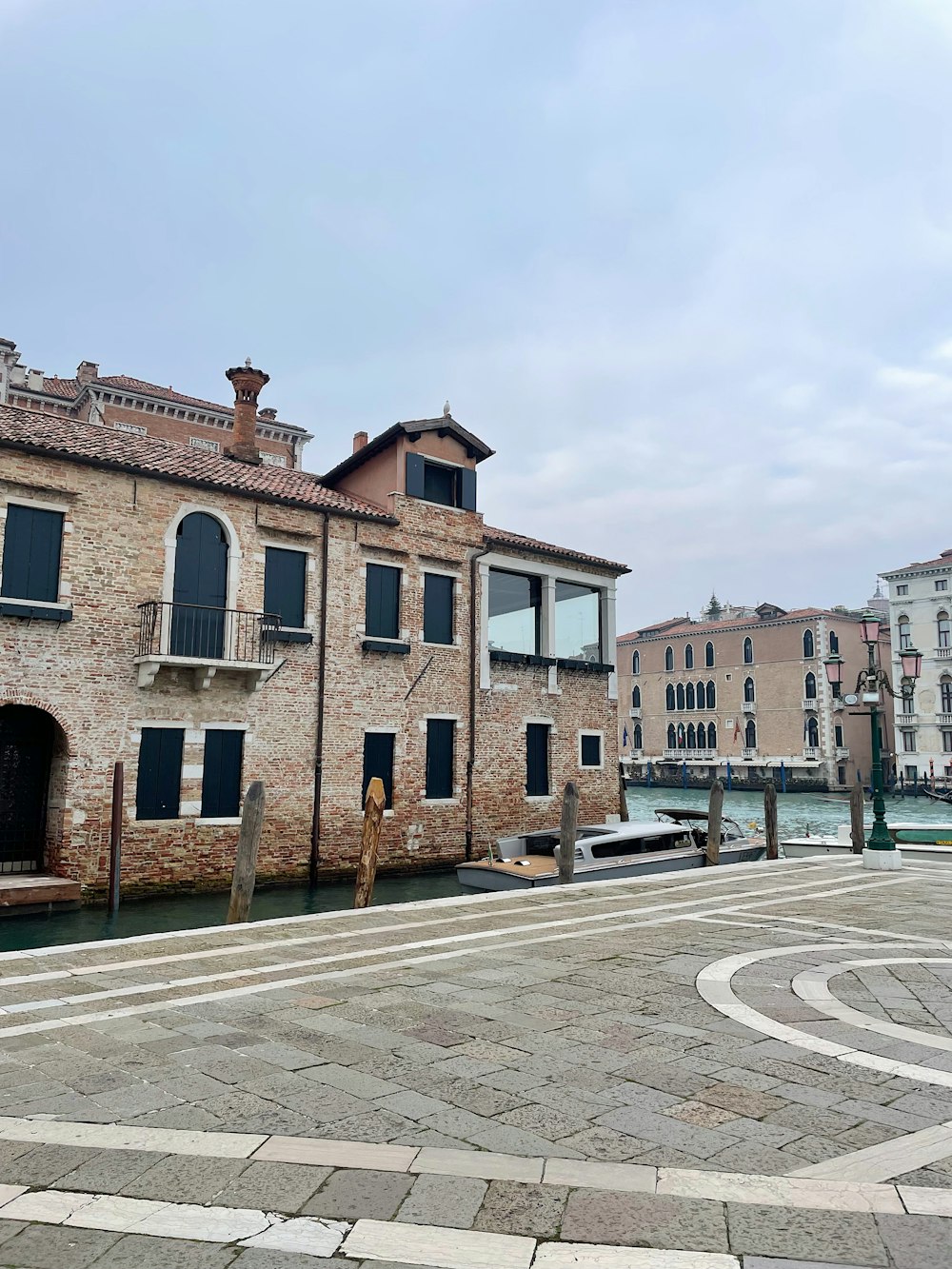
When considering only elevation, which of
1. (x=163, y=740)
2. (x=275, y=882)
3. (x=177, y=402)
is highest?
(x=177, y=402)

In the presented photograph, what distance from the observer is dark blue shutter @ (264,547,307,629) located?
56.6 ft

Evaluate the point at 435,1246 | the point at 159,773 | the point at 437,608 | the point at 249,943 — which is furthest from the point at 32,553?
the point at 435,1246

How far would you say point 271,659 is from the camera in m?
16.8

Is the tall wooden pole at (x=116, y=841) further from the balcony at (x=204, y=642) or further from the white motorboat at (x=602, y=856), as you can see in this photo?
the white motorboat at (x=602, y=856)

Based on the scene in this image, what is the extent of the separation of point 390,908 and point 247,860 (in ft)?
7.01

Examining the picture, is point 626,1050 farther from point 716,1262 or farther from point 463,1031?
point 716,1262

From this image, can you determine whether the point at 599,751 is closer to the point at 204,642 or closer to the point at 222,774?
the point at 222,774

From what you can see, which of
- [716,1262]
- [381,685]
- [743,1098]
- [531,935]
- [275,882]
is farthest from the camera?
[381,685]

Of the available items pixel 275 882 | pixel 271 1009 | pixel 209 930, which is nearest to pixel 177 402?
pixel 275 882

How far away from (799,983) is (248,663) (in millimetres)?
11305

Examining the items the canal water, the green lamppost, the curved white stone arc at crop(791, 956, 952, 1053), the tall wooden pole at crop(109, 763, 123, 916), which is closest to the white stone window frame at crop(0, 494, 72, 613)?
the tall wooden pole at crop(109, 763, 123, 916)

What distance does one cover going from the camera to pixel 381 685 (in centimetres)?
1880

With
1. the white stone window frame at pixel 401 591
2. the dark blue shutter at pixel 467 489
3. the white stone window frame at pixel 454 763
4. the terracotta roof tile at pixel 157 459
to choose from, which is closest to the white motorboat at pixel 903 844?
the white stone window frame at pixel 454 763

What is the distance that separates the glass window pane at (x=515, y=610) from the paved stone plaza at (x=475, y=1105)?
13.8 metres
